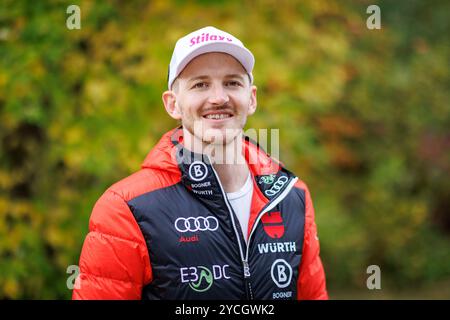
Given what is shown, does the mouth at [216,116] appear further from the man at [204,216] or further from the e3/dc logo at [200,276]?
the e3/dc logo at [200,276]

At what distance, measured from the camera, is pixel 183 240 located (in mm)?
2516

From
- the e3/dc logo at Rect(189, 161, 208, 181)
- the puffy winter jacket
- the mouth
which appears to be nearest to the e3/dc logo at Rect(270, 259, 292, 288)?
the puffy winter jacket

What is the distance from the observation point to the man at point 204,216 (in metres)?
2.47

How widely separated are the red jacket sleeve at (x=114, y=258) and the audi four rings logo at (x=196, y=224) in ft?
0.55

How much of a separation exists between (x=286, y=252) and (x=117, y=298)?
2.44 ft

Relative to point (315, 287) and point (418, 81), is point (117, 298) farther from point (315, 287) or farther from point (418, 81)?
point (418, 81)

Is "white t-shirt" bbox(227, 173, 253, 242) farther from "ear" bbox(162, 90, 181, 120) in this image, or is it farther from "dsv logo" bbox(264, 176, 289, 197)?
"ear" bbox(162, 90, 181, 120)

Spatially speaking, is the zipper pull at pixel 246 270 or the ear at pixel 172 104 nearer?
the zipper pull at pixel 246 270

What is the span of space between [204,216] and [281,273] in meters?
0.41

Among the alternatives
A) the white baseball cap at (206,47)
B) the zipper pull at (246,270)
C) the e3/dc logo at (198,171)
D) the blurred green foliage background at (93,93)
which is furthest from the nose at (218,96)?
the blurred green foliage background at (93,93)

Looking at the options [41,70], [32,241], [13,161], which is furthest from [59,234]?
[41,70]

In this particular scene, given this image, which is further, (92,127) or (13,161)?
(13,161)

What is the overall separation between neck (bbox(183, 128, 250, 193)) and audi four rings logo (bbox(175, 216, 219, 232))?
0.20 meters

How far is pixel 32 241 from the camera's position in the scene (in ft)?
18.0
